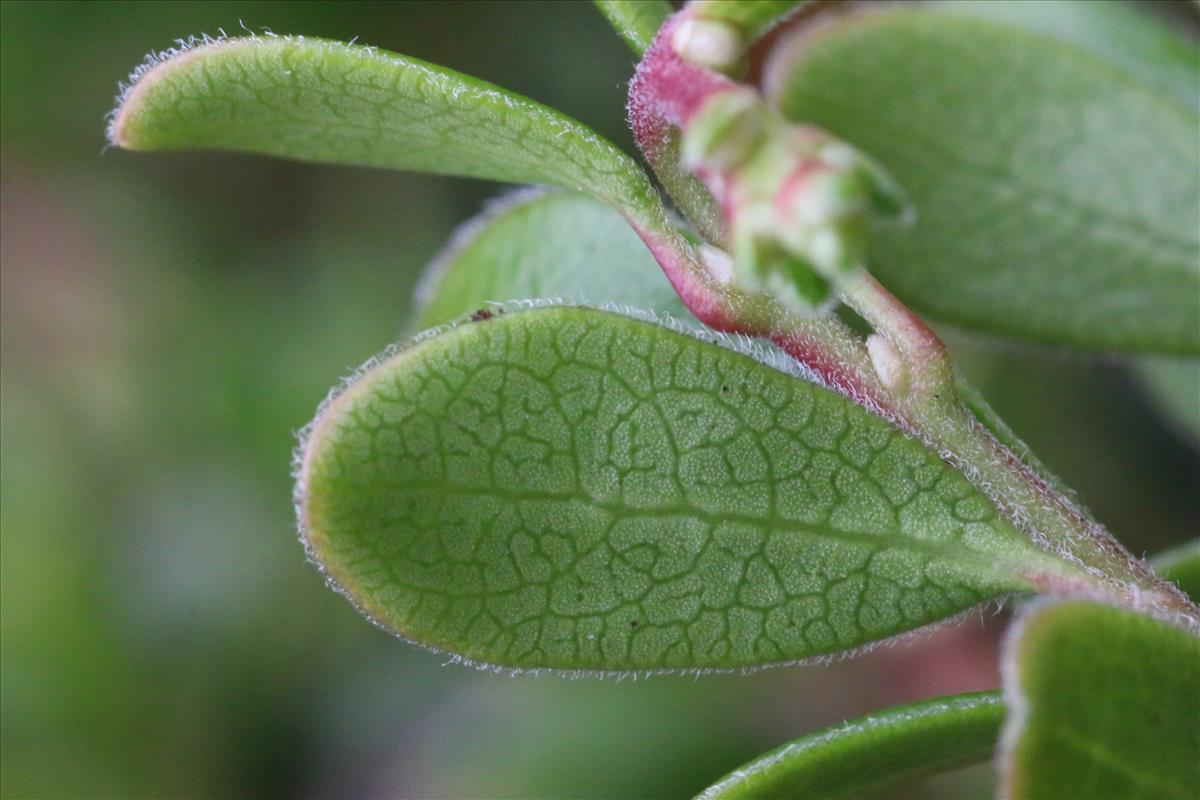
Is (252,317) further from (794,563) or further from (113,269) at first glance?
(794,563)

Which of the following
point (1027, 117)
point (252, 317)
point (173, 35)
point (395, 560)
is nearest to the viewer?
point (395, 560)

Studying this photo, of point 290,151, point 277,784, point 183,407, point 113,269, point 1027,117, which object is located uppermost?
point 290,151

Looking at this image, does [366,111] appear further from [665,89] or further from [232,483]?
[232,483]

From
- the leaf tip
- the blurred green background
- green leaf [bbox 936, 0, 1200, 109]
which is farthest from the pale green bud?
the blurred green background

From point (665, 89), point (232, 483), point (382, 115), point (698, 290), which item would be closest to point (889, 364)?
point (698, 290)

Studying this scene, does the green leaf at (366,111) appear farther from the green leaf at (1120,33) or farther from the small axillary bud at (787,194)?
the green leaf at (1120,33)

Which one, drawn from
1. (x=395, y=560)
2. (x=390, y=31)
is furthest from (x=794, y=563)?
(x=390, y=31)
